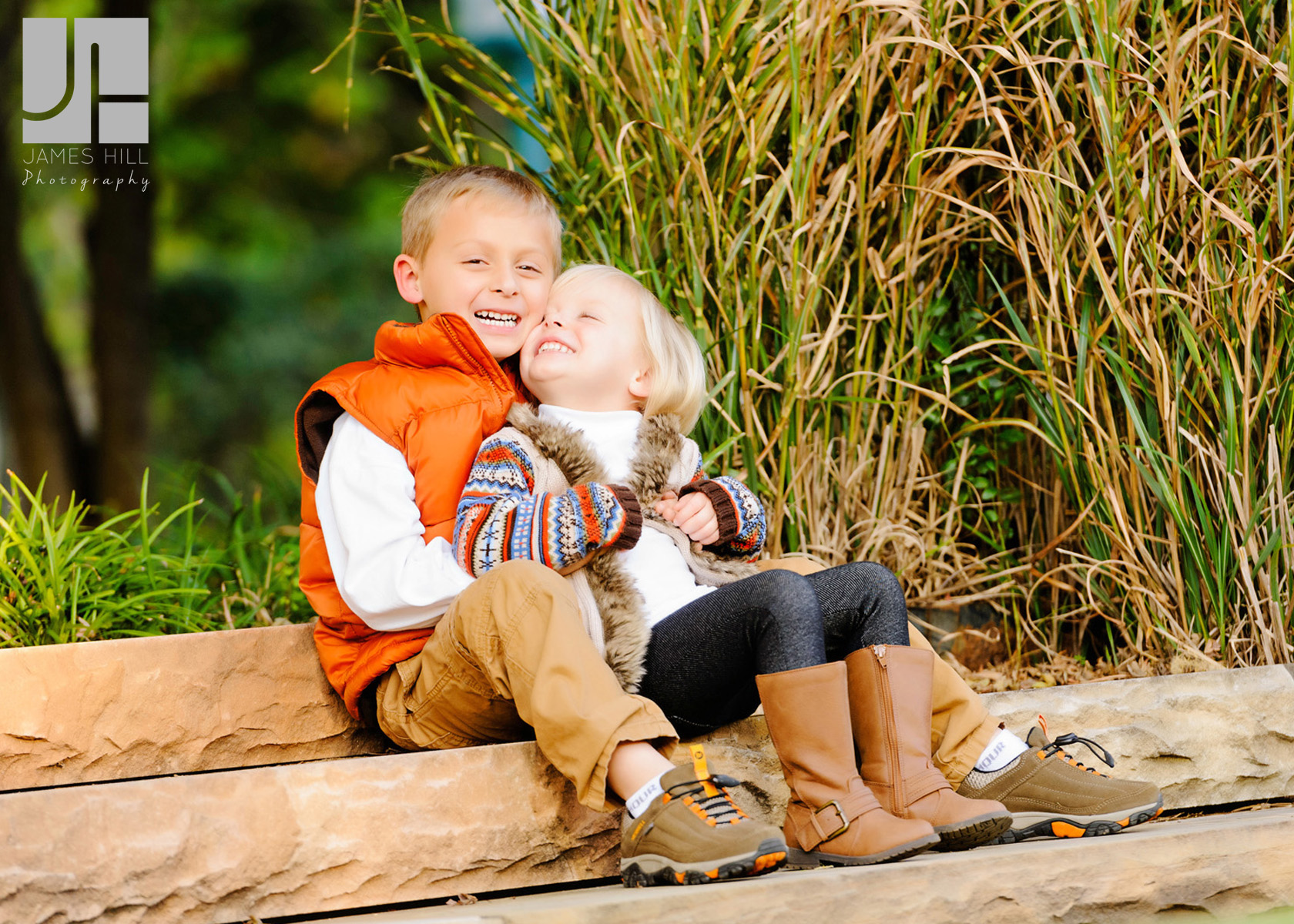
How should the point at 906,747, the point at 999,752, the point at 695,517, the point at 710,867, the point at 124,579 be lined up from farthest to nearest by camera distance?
1. the point at 124,579
2. the point at 695,517
3. the point at 999,752
4. the point at 906,747
5. the point at 710,867

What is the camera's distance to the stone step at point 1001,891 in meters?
1.27

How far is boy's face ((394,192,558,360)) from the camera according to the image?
1.87 m

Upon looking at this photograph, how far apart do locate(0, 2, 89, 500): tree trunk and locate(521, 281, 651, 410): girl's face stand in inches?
142

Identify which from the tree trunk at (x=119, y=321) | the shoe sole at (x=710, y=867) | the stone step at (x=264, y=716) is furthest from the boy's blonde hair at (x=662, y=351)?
the tree trunk at (x=119, y=321)

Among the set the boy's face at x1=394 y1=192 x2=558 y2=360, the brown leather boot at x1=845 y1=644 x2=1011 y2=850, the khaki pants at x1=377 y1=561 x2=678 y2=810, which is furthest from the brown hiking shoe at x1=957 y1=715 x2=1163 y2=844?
the boy's face at x1=394 y1=192 x2=558 y2=360

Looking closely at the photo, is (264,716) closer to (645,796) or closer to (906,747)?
(645,796)

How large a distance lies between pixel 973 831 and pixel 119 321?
4.43 m

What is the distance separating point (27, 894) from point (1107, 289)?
196 cm

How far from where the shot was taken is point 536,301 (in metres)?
1.91

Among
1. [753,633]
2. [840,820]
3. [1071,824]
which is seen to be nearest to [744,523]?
[753,633]

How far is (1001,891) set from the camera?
136cm

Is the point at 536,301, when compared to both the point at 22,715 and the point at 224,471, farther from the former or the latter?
the point at 224,471

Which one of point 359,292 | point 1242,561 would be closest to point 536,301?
point 1242,561

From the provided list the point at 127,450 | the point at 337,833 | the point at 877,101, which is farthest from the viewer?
the point at 127,450
